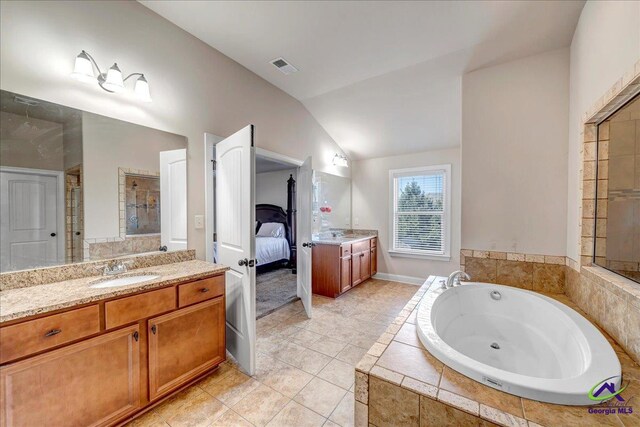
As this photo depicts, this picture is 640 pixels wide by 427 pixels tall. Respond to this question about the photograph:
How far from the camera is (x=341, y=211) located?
186 inches

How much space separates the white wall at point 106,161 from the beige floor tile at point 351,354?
6.79ft

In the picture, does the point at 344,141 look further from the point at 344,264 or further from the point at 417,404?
the point at 417,404

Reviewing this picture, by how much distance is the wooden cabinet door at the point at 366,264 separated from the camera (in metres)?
4.16

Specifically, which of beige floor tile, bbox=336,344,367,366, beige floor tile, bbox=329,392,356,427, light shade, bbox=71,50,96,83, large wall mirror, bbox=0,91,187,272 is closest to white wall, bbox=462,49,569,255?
beige floor tile, bbox=336,344,367,366

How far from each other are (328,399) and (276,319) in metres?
1.39

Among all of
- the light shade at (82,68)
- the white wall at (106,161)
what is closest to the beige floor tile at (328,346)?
the white wall at (106,161)

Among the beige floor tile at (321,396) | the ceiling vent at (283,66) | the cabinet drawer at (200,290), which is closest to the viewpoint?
the beige floor tile at (321,396)

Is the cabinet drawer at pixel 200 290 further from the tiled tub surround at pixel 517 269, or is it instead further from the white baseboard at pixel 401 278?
the white baseboard at pixel 401 278

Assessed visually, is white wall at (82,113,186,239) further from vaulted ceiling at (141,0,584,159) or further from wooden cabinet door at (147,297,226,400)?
vaulted ceiling at (141,0,584,159)

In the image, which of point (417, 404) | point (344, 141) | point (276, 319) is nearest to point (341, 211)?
point (344, 141)

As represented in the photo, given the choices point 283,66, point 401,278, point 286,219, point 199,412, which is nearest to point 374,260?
point 401,278

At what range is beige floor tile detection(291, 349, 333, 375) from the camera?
2041 mm

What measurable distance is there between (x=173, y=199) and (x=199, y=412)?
1571 mm

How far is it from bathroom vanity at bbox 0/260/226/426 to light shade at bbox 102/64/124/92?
1.32 m
